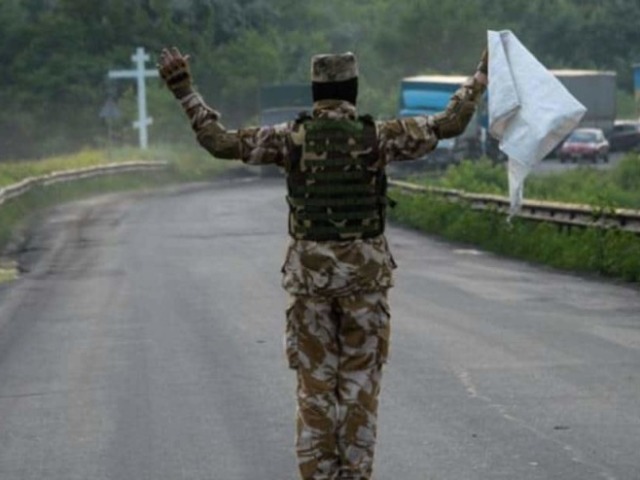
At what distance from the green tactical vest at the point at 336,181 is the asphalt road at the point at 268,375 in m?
1.74

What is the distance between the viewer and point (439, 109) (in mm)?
69750

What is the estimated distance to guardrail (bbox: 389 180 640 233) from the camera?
24984mm

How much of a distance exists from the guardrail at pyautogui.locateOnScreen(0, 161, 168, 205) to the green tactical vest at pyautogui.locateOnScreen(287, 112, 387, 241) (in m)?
30.6

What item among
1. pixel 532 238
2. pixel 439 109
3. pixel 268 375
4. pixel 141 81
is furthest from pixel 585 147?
pixel 268 375

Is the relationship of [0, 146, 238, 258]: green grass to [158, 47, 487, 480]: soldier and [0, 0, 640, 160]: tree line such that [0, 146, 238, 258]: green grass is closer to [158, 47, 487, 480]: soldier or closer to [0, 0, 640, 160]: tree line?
[0, 0, 640, 160]: tree line

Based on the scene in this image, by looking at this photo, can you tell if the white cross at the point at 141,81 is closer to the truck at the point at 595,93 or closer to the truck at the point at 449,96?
the truck at the point at 449,96

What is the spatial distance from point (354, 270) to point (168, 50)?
121 centimetres

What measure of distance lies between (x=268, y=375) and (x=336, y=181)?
5.56 meters

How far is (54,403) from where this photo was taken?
42.9 feet

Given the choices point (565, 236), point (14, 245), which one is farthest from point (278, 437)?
point (14, 245)

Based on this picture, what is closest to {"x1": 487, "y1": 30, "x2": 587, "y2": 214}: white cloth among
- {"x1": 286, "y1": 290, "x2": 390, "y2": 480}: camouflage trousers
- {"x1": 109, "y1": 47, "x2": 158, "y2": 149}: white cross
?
{"x1": 286, "y1": 290, "x2": 390, "y2": 480}: camouflage trousers

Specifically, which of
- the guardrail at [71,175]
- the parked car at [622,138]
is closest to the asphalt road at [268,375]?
the guardrail at [71,175]

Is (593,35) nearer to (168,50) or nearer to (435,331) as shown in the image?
(435,331)

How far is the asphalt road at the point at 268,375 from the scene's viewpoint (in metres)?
10.5
